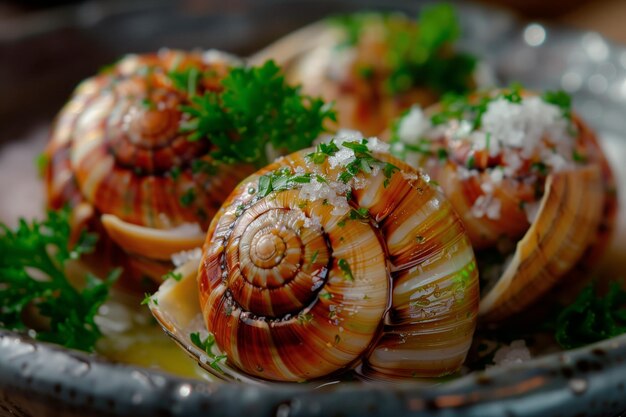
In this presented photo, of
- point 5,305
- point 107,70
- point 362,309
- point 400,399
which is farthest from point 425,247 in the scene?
point 107,70

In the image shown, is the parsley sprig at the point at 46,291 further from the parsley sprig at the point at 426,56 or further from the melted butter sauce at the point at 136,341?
the parsley sprig at the point at 426,56

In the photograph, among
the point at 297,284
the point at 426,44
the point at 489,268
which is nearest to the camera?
the point at 297,284

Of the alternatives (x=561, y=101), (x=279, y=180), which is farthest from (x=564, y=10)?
(x=279, y=180)

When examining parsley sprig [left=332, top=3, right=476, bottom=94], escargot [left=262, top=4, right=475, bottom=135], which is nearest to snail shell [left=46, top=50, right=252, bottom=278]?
escargot [left=262, top=4, right=475, bottom=135]

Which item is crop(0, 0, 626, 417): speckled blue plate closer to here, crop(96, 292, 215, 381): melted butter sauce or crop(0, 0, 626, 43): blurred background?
crop(96, 292, 215, 381): melted butter sauce

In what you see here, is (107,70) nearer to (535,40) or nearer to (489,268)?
(489,268)

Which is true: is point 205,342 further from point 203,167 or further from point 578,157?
point 578,157
